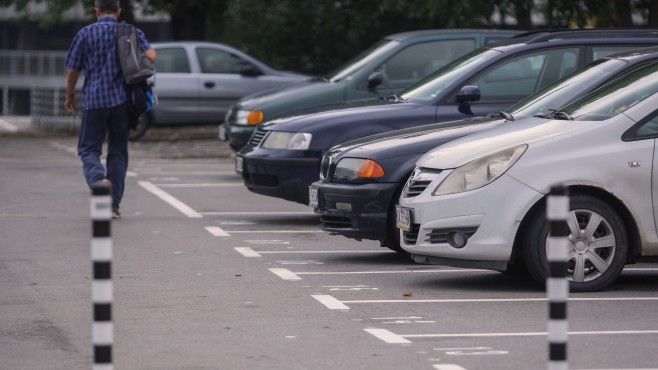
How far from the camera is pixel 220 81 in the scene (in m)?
25.2

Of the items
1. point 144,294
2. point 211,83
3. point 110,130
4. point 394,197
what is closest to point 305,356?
point 144,294

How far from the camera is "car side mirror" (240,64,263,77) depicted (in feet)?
82.0

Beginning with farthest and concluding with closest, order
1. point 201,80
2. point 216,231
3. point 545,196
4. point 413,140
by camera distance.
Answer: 1. point 201,80
2. point 216,231
3. point 413,140
4. point 545,196

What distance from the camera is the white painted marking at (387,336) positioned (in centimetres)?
733

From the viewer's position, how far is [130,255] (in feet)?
36.0

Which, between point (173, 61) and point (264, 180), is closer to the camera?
point (264, 180)

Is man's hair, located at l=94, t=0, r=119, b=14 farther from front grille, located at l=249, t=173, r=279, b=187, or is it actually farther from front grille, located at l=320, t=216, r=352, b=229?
front grille, located at l=320, t=216, r=352, b=229

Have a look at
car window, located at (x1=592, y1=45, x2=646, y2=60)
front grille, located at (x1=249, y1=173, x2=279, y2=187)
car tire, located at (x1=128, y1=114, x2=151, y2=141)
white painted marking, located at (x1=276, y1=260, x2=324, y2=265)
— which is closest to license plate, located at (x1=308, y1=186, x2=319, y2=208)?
white painted marking, located at (x1=276, y1=260, x2=324, y2=265)

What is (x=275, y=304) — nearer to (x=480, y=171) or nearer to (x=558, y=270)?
(x=480, y=171)

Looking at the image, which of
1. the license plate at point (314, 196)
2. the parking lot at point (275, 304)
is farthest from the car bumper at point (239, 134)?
the license plate at point (314, 196)

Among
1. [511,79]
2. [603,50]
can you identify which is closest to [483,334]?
[511,79]

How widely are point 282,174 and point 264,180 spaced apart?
32cm

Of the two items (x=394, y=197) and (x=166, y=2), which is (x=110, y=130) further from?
(x=166, y=2)

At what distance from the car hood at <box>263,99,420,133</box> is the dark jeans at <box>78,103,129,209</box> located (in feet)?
4.46
